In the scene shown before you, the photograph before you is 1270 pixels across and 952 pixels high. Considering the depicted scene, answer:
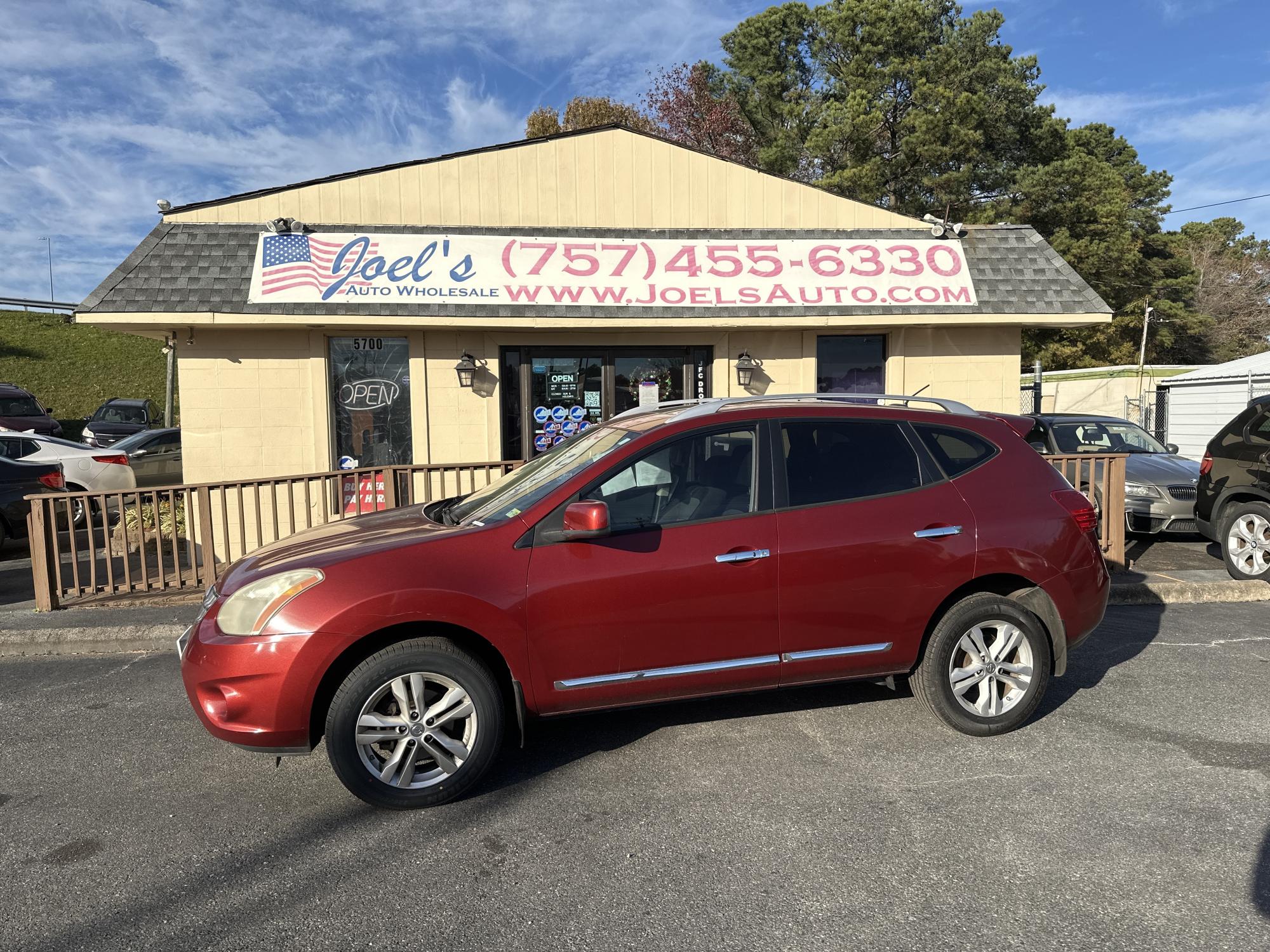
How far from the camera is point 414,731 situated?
3506 millimetres

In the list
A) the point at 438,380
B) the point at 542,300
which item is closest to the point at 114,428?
the point at 438,380

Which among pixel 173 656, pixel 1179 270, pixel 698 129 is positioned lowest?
pixel 173 656

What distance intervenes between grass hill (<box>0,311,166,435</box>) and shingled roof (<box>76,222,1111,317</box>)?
30.8 m

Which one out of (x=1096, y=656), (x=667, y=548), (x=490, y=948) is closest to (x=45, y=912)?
(x=490, y=948)

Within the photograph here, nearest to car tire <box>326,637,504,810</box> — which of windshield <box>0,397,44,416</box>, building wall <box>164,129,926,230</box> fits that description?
building wall <box>164,129,926,230</box>

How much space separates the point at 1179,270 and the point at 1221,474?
42325 millimetres

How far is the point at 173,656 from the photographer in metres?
6.07

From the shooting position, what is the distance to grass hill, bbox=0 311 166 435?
123 feet

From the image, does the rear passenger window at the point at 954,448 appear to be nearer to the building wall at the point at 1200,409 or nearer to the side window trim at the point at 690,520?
→ the side window trim at the point at 690,520

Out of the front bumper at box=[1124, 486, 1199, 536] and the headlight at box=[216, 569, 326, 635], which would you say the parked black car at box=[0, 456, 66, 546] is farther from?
the front bumper at box=[1124, 486, 1199, 536]

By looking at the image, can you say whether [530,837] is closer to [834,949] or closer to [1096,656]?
[834,949]

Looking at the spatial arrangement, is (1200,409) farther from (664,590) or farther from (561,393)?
(664,590)

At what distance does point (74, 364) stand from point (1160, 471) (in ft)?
151

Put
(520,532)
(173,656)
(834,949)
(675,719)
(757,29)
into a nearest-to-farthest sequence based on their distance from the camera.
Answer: (834,949)
(520,532)
(675,719)
(173,656)
(757,29)
